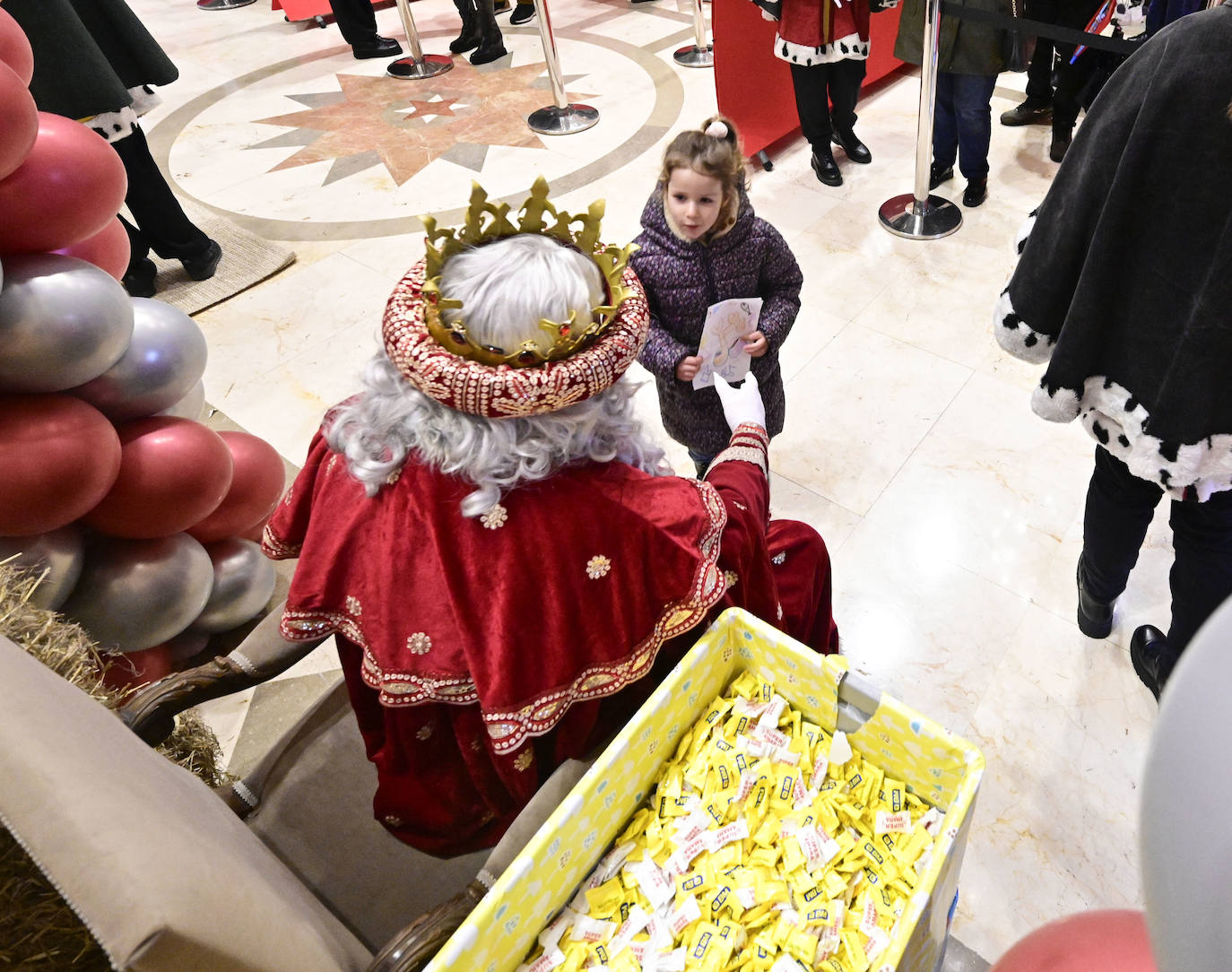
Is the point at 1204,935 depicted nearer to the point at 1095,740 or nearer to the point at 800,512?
the point at 1095,740

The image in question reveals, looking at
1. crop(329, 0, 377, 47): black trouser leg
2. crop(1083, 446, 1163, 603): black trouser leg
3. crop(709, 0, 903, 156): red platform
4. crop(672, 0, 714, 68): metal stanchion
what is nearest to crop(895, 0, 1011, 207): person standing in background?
crop(709, 0, 903, 156): red platform

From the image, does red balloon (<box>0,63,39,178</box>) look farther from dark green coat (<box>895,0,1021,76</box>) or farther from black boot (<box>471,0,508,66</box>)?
black boot (<box>471,0,508,66</box>)

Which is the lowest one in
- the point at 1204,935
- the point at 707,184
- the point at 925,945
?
the point at 925,945

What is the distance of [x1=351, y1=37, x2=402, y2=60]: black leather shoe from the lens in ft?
20.9

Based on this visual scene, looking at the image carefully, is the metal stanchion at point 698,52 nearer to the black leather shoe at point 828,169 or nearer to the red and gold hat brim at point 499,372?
the black leather shoe at point 828,169

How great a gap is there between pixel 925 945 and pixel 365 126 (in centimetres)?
547

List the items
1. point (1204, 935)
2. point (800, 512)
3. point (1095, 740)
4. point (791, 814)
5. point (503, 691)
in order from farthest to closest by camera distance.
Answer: point (800, 512) → point (1095, 740) → point (791, 814) → point (503, 691) → point (1204, 935)

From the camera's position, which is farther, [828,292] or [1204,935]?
[828,292]

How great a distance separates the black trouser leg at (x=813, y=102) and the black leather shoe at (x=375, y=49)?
12.5 feet

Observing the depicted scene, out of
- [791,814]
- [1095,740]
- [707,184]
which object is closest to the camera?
[791,814]

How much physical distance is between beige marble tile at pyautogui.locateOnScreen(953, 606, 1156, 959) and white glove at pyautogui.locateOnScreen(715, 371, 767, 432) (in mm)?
918

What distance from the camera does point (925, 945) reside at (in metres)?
1.17

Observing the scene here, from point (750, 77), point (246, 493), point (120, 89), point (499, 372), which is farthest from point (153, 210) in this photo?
point (499, 372)

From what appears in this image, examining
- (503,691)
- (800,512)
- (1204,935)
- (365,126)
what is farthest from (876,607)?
(365,126)
